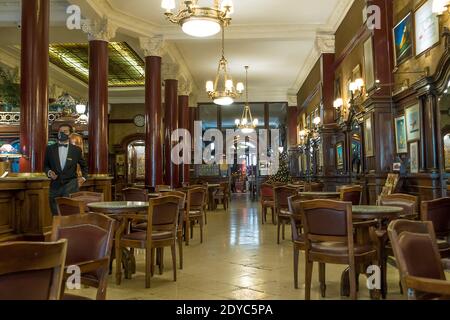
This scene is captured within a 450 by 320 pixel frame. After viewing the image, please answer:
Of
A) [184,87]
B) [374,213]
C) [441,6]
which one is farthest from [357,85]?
[184,87]

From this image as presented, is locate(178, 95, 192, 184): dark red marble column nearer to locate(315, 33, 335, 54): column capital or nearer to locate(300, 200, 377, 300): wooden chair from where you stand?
locate(315, 33, 335, 54): column capital

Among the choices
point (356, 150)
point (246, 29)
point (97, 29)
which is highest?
point (246, 29)

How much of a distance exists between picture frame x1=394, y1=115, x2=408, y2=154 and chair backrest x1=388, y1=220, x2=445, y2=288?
14.0ft

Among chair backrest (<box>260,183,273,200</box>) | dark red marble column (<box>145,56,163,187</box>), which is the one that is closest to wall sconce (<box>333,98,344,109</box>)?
chair backrest (<box>260,183,273,200</box>)

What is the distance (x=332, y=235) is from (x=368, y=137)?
4256 millimetres

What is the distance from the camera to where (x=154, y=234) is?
13.0 ft

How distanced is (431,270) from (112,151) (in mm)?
17246

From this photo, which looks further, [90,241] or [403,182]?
[403,182]

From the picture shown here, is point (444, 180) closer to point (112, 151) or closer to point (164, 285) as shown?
point (164, 285)

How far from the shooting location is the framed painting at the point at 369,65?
693cm

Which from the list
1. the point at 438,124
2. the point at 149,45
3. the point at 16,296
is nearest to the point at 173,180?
the point at 149,45

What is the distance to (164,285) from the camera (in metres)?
3.86

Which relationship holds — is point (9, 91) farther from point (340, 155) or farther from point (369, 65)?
point (369, 65)

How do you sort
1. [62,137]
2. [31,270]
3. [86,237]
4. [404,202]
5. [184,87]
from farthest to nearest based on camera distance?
[184,87], [62,137], [404,202], [86,237], [31,270]
